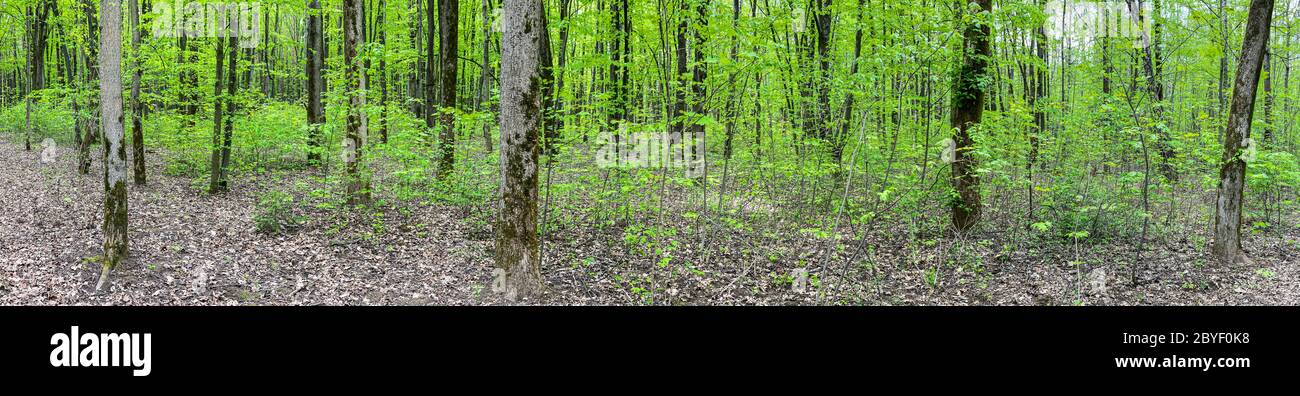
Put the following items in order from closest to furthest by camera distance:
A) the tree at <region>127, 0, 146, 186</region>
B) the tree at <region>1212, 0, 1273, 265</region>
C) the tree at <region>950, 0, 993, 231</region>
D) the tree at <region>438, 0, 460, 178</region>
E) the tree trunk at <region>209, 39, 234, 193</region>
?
the tree at <region>1212, 0, 1273, 265</region>
the tree at <region>950, 0, 993, 231</region>
the tree at <region>438, 0, 460, 178</region>
the tree at <region>127, 0, 146, 186</region>
the tree trunk at <region>209, 39, 234, 193</region>

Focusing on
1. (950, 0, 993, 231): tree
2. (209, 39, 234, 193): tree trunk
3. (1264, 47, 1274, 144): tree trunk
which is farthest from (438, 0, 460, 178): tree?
(1264, 47, 1274, 144): tree trunk

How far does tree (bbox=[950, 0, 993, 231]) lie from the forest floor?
22.8 inches

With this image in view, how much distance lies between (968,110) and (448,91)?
8.88m

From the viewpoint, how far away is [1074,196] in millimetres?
10430

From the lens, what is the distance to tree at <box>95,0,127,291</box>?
23.7 feet

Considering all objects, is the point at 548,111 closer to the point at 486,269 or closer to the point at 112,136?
the point at 486,269

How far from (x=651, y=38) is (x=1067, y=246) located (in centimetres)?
912

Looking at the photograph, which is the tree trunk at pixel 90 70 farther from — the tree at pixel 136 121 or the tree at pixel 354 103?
the tree at pixel 354 103

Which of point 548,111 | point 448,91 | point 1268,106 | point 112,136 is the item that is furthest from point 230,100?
point 1268,106

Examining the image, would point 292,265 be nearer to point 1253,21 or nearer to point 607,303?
point 607,303

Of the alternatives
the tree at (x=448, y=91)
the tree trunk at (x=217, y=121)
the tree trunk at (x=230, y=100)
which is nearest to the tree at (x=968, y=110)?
the tree at (x=448, y=91)

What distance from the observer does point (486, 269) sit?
339 inches

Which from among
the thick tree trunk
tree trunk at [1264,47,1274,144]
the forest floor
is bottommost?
the forest floor

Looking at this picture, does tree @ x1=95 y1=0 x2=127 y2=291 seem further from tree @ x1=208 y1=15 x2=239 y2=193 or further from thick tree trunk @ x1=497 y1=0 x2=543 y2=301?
tree @ x1=208 y1=15 x2=239 y2=193
